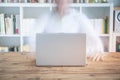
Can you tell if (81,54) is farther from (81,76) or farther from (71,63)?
(81,76)

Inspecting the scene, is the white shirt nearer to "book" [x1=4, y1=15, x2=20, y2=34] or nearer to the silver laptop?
"book" [x1=4, y1=15, x2=20, y2=34]

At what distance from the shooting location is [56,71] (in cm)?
161

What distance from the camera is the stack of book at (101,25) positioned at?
3504 millimetres

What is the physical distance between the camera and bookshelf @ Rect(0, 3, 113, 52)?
3404mm

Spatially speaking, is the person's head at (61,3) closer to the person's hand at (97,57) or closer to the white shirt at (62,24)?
the white shirt at (62,24)

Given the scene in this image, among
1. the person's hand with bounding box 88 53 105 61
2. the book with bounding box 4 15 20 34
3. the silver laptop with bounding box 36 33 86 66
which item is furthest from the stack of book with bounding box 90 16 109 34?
the silver laptop with bounding box 36 33 86 66

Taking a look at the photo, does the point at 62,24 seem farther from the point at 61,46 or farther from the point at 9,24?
the point at 61,46

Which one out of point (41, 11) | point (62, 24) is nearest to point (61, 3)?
point (62, 24)

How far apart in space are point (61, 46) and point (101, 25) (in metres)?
1.95

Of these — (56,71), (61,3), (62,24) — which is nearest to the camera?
(56,71)

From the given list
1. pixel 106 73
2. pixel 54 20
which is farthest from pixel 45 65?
pixel 54 20

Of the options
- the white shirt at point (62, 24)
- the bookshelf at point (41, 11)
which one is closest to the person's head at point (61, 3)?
the white shirt at point (62, 24)

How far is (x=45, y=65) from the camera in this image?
1.73m

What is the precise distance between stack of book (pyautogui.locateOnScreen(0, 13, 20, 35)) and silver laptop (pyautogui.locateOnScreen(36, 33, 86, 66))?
74.8 inches
